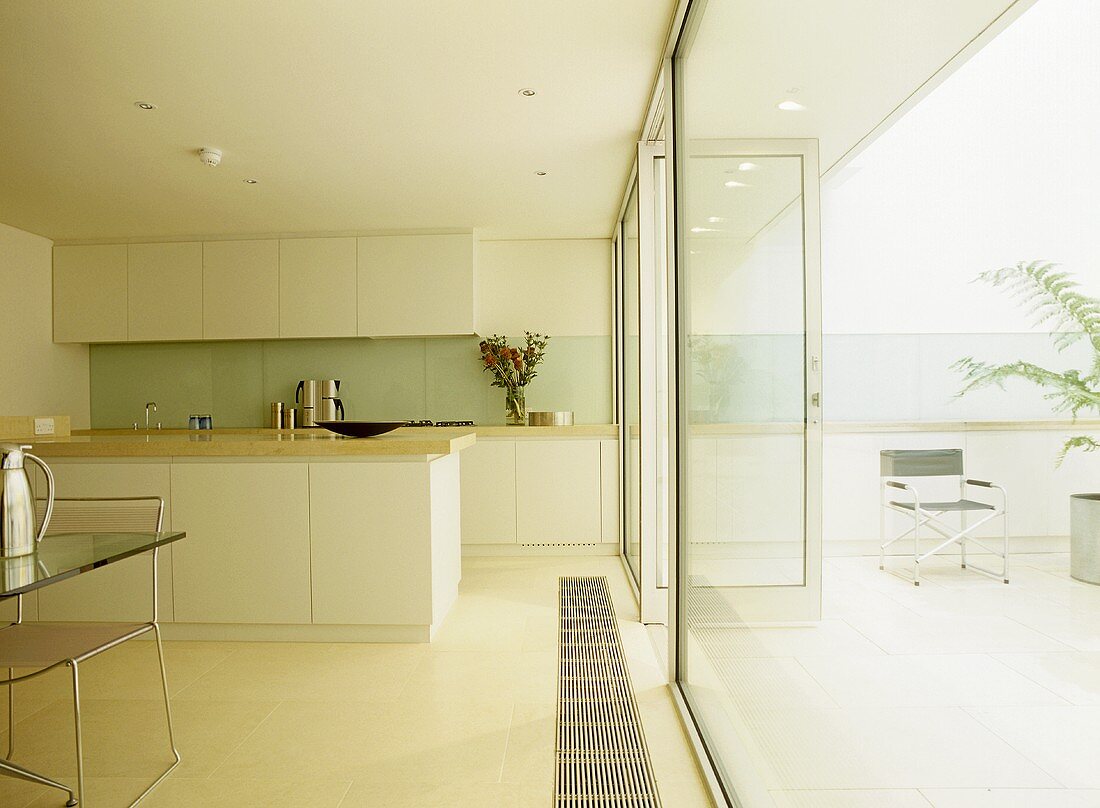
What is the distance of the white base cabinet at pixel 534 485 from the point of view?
5.27 meters

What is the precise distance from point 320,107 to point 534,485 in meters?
2.88

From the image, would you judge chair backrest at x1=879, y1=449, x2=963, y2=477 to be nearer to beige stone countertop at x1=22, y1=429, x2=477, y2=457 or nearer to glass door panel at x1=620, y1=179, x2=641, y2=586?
beige stone countertop at x1=22, y1=429, x2=477, y2=457

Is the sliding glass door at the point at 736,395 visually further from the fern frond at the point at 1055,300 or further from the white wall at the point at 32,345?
the white wall at the point at 32,345

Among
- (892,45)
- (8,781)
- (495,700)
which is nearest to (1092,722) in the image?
(892,45)

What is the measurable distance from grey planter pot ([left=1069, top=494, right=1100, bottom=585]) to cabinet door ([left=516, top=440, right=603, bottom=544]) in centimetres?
470

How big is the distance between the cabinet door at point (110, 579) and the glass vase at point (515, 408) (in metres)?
2.63

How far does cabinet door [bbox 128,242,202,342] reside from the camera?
17.7 feet

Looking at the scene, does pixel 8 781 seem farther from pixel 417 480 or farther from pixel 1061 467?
pixel 1061 467

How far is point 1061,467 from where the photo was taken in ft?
1.88

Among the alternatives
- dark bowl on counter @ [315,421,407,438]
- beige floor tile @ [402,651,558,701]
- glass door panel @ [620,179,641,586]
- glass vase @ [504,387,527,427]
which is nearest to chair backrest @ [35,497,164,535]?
beige floor tile @ [402,651,558,701]

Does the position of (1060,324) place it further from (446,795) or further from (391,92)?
(391,92)

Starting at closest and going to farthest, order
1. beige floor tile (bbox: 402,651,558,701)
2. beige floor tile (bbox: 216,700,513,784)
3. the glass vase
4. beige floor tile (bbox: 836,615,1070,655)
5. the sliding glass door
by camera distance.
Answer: beige floor tile (bbox: 836,615,1070,655), the sliding glass door, beige floor tile (bbox: 216,700,513,784), beige floor tile (bbox: 402,651,558,701), the glass vase

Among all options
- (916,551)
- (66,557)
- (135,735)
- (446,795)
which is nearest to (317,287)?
(135,735)

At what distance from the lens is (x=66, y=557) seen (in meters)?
1.79
